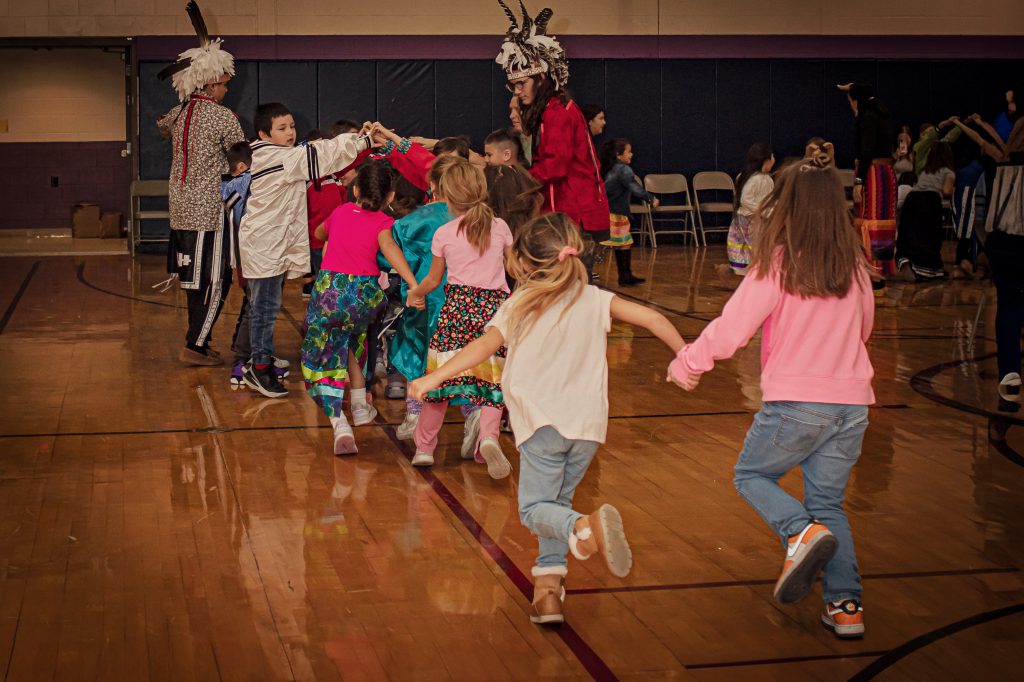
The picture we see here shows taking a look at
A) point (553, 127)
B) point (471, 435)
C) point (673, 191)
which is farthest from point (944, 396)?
point (673, 191)

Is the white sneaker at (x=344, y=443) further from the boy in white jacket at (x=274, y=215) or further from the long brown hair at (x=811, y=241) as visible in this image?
the long brown hair at (x=811, y=241)

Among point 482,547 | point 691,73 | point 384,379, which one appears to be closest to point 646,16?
Answer: point 691,73


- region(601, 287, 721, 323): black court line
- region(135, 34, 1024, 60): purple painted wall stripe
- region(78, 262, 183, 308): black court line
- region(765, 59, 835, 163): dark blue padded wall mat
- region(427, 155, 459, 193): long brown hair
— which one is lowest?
region(601, 287, 721, 323): black court line

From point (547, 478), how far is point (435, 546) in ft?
2.41

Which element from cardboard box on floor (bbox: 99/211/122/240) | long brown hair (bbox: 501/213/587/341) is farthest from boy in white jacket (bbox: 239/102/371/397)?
cardboard box on floor (bbox: 99/211/122/240)

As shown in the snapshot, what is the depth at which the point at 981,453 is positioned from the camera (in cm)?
502

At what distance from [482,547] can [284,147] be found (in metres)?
2.69

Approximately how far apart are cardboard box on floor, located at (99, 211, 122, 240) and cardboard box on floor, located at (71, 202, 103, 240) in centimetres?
4

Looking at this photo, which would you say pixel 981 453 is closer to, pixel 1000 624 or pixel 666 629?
pixel 1000 624

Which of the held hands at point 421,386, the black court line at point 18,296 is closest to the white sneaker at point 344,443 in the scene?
the held hands at point 421,386

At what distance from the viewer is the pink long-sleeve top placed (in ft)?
10.2

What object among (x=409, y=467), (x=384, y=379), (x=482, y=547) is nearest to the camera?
(x=482, y=547)

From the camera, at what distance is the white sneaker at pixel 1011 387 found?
577 centimetres

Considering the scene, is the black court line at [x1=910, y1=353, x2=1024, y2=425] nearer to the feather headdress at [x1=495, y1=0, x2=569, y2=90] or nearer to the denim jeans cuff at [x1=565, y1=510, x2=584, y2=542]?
the feather headdress at [x1=495, y1=0, x2=569, y2=90]
